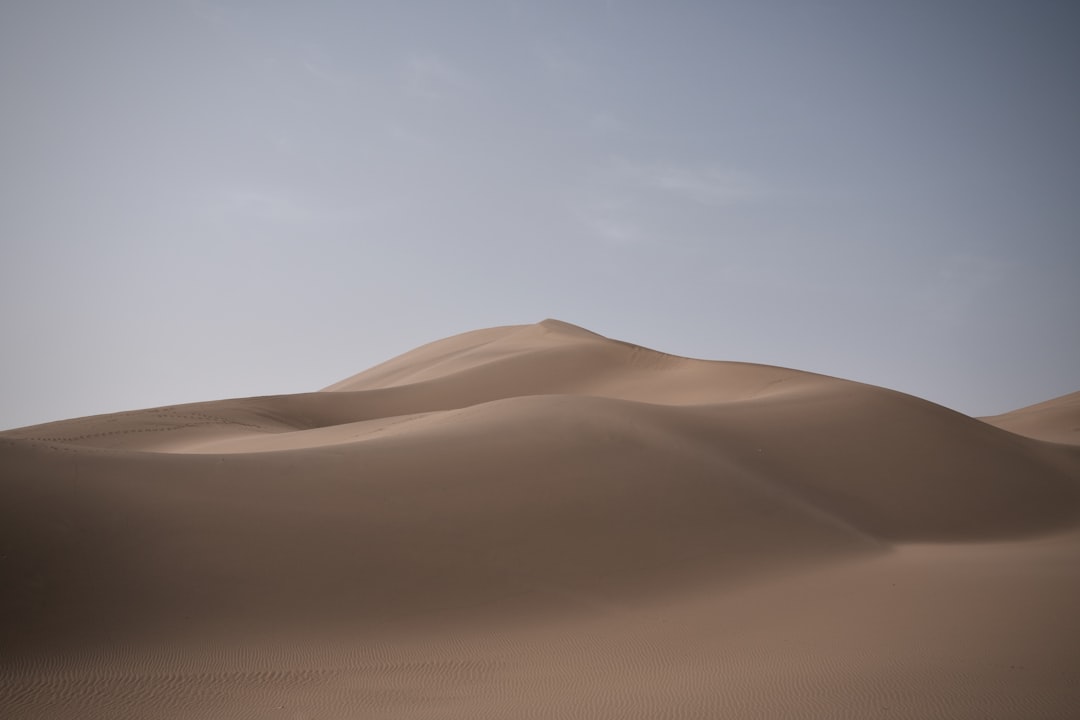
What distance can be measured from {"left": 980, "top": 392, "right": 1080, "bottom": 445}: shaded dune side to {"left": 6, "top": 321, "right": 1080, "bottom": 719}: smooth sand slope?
23121 mm

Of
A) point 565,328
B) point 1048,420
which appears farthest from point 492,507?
point 1048,420

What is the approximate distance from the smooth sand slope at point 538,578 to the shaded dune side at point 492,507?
0.04 m

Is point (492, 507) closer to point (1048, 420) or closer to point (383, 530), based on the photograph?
point (383, 530)

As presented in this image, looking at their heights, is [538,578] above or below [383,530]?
below

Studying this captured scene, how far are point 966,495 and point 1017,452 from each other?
3.64 meters

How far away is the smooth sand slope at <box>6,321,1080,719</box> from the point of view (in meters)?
6.30

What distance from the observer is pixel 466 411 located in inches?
592

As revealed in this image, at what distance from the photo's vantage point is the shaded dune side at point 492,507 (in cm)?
789

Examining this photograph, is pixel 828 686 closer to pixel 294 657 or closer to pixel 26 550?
pixel 294 657

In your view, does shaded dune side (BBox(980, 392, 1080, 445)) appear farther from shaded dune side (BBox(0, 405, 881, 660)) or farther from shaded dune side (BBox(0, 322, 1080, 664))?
shaded dune side (BBox(0, 405, 881, 660))

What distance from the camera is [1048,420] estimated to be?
37.9m

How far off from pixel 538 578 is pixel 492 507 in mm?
1447

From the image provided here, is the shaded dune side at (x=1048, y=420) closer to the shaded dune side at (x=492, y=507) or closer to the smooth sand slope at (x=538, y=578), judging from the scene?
the shaded dune side at (x=492, y=507)

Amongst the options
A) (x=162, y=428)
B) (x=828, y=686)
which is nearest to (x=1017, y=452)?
(x=828, y=686)
